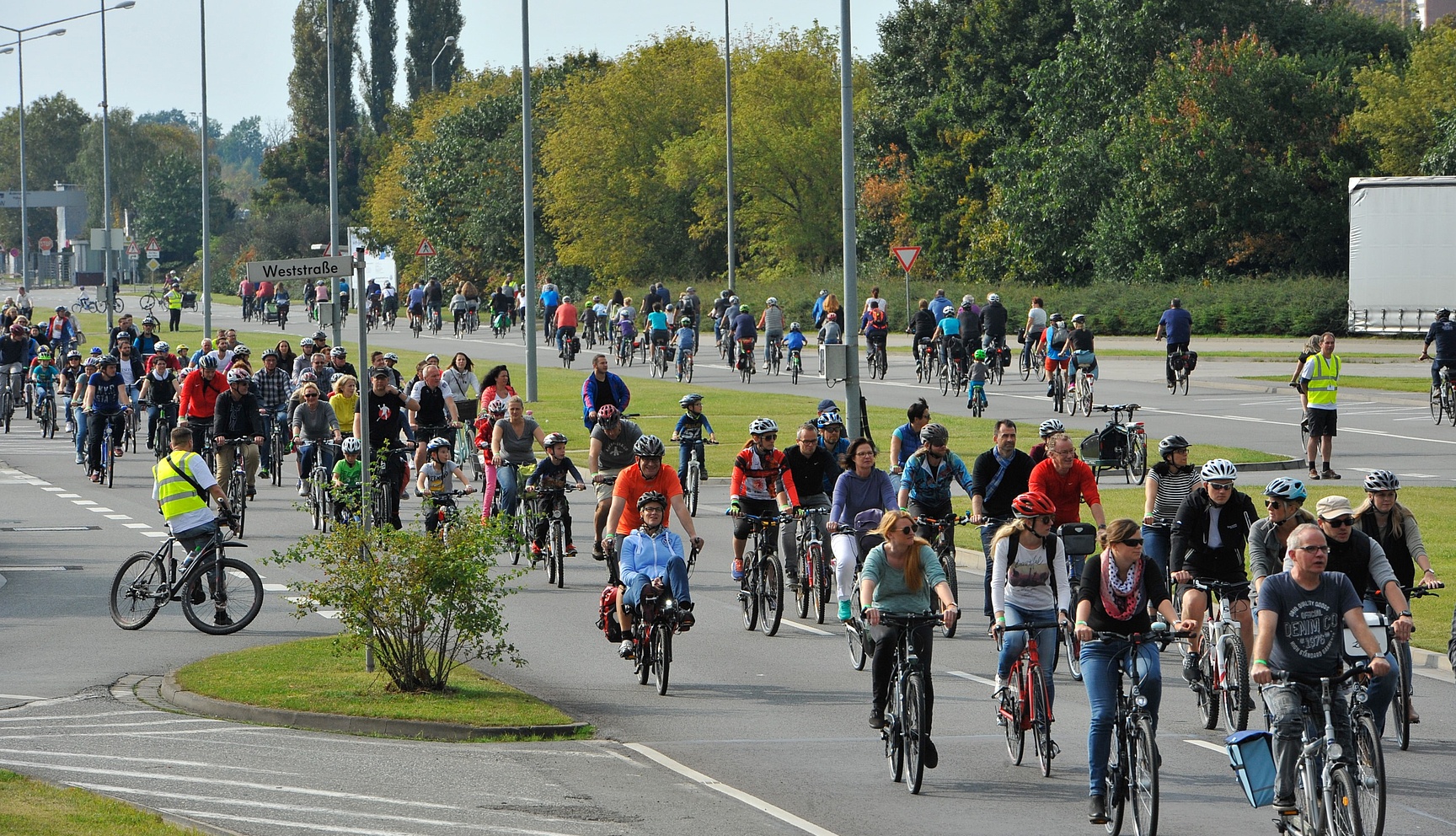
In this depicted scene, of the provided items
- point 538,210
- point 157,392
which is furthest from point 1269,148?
point 157,392

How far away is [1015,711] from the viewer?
10625mm

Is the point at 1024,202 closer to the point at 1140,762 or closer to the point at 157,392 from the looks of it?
the point at 157,392

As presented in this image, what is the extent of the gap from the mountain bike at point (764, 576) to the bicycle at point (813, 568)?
320mm

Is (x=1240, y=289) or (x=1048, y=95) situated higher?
(x=1048, y=95)

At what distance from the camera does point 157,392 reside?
2755 centimetres

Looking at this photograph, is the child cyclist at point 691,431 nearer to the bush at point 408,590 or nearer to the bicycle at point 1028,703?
the bush at point 408,590

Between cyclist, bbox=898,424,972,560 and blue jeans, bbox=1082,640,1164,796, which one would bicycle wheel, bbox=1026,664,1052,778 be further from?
cyclist, bbox=898,424,972,560

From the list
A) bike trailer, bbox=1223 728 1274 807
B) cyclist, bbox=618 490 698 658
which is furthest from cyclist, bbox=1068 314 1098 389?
bike trailer, bbox=1223 728 1274 807

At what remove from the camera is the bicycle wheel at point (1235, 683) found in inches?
450

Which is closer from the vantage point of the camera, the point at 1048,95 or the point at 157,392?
the point at 157,392

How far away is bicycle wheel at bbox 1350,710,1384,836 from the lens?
8.17 m

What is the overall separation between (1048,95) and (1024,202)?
3.87 metres

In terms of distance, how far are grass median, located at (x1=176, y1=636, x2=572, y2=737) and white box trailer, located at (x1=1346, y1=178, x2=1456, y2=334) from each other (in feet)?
125

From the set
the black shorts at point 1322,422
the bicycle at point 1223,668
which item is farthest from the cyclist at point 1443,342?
the bicycle at point 1223,668
